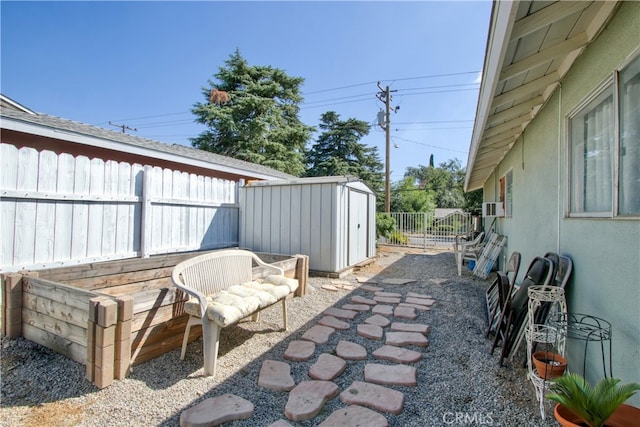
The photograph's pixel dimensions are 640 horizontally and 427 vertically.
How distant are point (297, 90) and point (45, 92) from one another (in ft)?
42.6

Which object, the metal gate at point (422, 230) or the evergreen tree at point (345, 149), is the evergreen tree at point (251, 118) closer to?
the evergreen tree at point (345, 149)

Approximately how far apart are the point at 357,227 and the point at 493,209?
329 centimetres

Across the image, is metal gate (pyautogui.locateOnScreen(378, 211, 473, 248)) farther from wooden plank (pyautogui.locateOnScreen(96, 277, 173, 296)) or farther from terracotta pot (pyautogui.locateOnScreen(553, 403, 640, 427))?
terracotta pot (pyautogui.locateOnScreen(553, 403, 640, 427))

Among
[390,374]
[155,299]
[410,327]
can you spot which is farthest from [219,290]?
[410,327]

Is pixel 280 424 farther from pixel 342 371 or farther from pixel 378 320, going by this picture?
pixel 378 320

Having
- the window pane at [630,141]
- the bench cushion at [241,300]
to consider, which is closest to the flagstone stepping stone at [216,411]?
the bench cushion at [241,300]

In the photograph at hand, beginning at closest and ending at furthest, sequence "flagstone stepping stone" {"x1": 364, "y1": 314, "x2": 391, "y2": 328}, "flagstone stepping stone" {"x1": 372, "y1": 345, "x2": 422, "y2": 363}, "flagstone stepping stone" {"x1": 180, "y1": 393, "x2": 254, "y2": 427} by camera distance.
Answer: "flagstone stepping stone" {"x1": 180, "y1": 393, "x2": 254, "y2": 427} → "flagstone stepping stone" {"x1": 372, "y1": 345, "x2": 422, "y2": 363} → "flagstone stepping stone" {"x1": 364, "y1": 314, "x2": 391, "y2": 328}

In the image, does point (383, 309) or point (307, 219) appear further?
point (307, 219)

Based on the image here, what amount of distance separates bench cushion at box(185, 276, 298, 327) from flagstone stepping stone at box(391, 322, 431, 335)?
124 centimetres

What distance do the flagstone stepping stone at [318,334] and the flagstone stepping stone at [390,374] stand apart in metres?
0.62

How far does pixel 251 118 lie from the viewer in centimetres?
1752

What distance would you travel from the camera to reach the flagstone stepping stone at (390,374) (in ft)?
6.97

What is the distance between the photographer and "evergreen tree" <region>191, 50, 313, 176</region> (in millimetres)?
16953

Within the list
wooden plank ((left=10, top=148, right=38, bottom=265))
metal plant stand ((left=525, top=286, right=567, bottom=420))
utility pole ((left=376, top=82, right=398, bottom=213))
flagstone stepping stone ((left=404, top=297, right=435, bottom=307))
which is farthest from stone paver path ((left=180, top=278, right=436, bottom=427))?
utility pole ((left=376, top=82, right=398, bottom=213))
